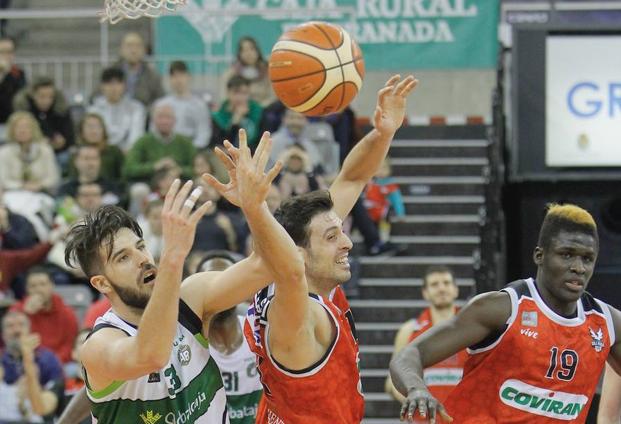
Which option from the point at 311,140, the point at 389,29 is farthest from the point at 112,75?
the point at 389,29

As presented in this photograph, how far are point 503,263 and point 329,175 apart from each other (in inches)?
79.5

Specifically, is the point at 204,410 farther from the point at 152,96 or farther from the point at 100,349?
the point at 152,96

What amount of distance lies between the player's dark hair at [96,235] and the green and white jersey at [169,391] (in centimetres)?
23

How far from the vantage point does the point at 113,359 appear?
5.04 m

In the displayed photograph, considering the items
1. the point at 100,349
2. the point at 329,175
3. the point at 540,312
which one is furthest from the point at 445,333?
the point at 329,175

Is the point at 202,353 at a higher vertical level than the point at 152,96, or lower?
lower

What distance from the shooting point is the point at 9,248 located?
12.9m

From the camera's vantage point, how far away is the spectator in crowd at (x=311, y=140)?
13.3 m

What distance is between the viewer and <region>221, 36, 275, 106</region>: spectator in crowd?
14141 millimetres

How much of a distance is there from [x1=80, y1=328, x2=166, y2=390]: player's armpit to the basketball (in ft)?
6.98

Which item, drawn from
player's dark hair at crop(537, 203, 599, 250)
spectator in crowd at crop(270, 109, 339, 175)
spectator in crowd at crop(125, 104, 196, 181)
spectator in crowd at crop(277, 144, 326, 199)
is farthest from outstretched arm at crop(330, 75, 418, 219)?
spectator in crowd at crop(125, 104, 196, 181)

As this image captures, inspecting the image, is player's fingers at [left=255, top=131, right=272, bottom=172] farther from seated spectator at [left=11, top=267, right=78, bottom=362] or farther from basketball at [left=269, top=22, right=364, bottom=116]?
seated spectator at [left=11, top=267, right=78, bottom=362]

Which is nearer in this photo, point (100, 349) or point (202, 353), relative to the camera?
point (100, 349)

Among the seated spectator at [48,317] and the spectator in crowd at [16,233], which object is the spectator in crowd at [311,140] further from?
the seated spectator at [48,317]
